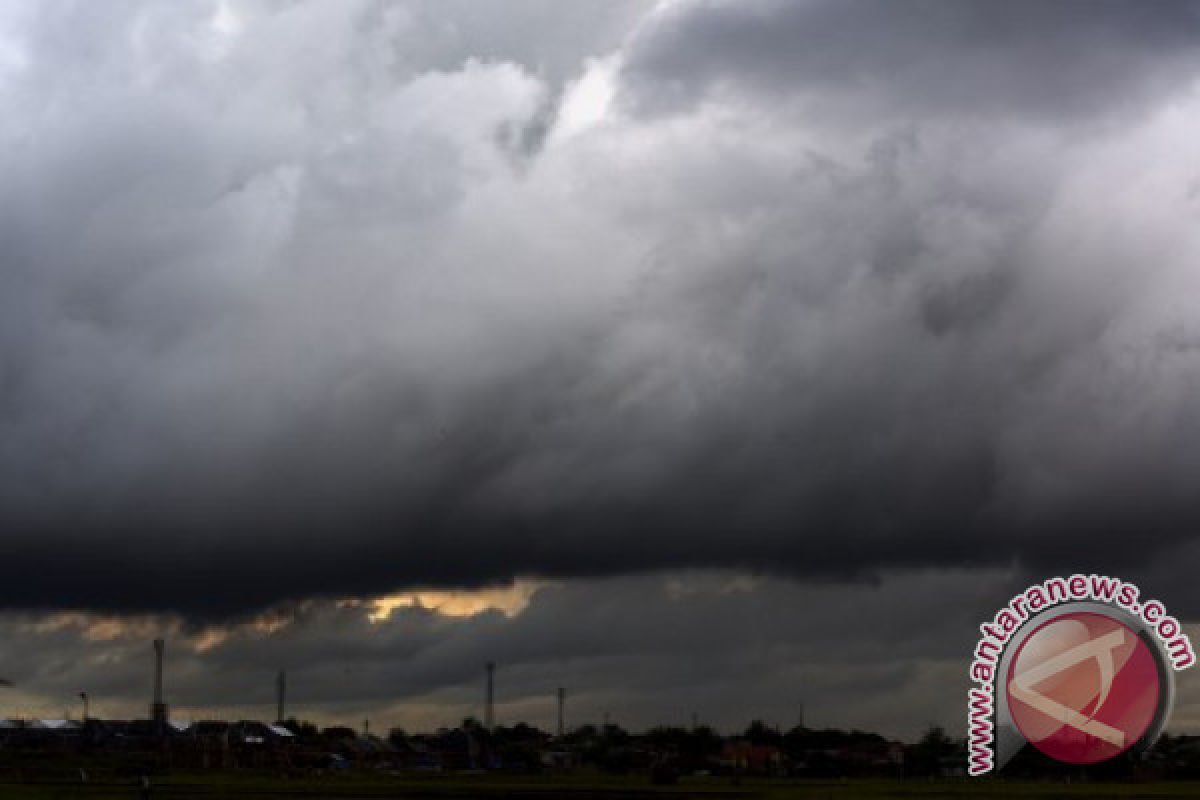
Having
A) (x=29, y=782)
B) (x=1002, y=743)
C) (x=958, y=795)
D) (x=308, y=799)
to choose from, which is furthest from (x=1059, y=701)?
(x=29, y=782)

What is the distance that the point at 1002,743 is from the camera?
120375mm

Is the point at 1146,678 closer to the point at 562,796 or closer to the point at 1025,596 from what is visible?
the point at 1025,596

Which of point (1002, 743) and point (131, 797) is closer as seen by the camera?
point (1002, 743)

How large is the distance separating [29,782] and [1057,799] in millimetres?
117122

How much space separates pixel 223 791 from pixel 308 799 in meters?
20.7

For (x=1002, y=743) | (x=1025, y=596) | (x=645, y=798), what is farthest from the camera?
(x=645, y=798)

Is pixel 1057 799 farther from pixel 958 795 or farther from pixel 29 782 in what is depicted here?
pixel 29 782

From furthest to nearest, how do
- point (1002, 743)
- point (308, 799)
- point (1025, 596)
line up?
point (308, 799) < point (1002, 743) < point (1025, 596)

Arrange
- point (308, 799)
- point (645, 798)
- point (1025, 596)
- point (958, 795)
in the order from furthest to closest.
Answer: point (958, 795) < point (645, 798) < point (308, 799) < point (1025, 596)

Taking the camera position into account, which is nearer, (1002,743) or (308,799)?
(1002,743)

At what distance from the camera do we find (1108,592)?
105m

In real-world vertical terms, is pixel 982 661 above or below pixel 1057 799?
above

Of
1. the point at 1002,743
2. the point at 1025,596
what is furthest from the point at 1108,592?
the point at 1002,743

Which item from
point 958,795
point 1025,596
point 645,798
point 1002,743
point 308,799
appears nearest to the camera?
point 1025,596
